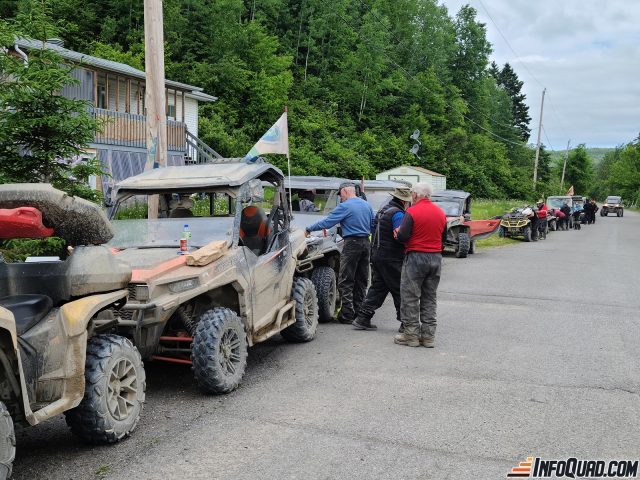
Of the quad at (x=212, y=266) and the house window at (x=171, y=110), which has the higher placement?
the house window at (x=171, y=110)

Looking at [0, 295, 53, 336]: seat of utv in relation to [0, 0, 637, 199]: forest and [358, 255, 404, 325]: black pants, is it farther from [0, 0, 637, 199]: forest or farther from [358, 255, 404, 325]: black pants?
[0, 0, 637, 199]: forest

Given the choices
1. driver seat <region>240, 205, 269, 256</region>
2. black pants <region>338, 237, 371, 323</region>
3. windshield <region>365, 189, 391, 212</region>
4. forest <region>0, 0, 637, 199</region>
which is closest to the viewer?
driver seat <region>240, 205, 269, 256</region>

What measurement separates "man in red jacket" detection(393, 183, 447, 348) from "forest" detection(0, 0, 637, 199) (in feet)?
21.3

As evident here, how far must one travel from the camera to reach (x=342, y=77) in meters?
62.2

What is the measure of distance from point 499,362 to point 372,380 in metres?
1.69

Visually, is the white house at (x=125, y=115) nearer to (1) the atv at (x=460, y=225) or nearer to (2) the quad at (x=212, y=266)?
(1) the atv at (x=460, y=225)

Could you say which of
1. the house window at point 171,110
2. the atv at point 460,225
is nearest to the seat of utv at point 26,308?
the atv at point 460,225

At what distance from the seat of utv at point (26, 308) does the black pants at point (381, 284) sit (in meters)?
5.21

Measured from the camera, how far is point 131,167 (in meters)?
27.3

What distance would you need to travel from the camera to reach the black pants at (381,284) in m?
8.66

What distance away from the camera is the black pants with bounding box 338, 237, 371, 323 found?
29.8 feet

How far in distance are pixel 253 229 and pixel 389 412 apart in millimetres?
2568

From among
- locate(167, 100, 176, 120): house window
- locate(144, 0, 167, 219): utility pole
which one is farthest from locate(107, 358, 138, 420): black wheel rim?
locate(167, 100, 176, 120): house window

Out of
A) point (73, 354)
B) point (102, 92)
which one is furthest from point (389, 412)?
point (102, 92)
